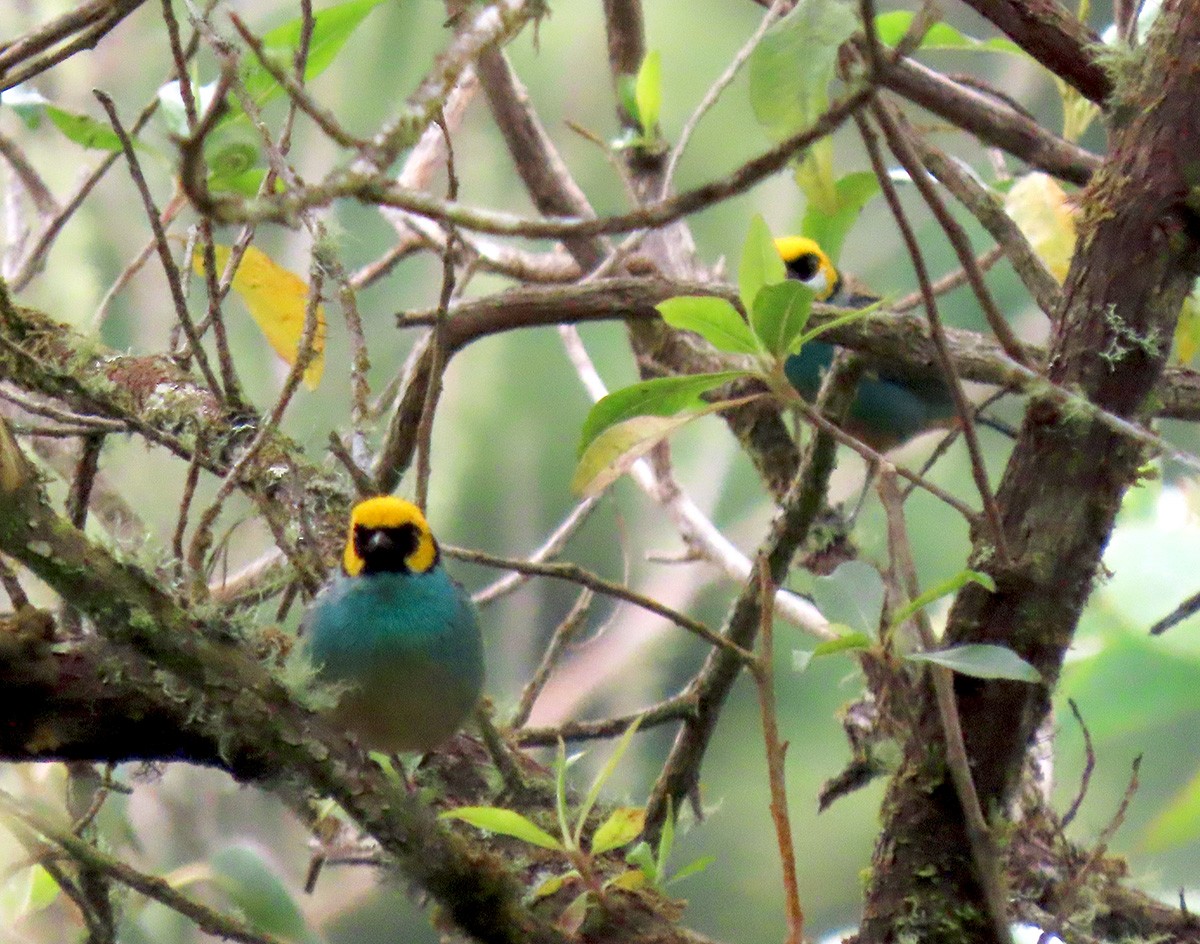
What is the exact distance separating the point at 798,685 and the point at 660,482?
0.89 metres

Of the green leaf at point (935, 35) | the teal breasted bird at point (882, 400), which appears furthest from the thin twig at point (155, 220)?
the teal breasted bird at point (882, 400)

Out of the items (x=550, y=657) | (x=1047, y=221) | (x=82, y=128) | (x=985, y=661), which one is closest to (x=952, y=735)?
(x=985, y=661)

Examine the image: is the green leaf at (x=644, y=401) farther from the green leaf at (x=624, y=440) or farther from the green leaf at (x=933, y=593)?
the green leaf at (x=933, y=593)

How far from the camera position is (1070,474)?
109cm

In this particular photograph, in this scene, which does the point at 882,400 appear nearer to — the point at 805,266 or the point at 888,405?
the point at 888,405

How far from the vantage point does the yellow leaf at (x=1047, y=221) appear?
1.66 m

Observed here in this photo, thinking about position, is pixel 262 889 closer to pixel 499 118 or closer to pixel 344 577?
pixel 344 577

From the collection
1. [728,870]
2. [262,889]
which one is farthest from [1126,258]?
[728,870]

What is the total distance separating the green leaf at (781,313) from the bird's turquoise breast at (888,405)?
1325 mm

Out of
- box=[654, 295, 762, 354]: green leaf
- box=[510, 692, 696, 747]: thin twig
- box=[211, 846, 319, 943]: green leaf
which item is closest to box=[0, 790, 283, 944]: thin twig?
box=[211, 846, 319, 943]: green leaf

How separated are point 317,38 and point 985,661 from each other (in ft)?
3.04

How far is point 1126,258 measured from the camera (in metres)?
1.08

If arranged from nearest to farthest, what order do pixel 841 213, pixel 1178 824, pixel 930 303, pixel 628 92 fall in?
pixel 930 303, pixel 841 213, pixel 628 92, pixel 1178 824

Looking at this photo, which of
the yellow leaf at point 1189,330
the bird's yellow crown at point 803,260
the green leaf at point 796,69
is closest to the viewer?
the green leaf at point 796,69
